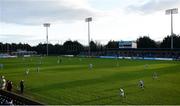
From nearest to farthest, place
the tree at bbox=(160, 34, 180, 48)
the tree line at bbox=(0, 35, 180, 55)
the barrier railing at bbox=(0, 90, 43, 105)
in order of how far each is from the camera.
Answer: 1. the barrier railing at bbox=(0, 90, 43, 105)
2. the tree at bbox=(160, 34, 180, 48)
3. the tree line at bbox=(0, 35, 180, 55)

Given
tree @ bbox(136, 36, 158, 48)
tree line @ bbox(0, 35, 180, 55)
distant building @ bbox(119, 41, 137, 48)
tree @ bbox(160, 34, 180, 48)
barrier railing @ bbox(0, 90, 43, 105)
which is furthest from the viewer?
tree @ bbox(136, 36, 158, 48)

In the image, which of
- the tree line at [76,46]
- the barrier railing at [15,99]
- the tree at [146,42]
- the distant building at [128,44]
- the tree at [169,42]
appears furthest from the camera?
the tree at [146,42]

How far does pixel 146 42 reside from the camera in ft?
407

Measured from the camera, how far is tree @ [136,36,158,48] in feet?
400

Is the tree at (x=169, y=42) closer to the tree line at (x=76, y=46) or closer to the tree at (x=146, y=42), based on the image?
the tree line at (x=76, y=46)

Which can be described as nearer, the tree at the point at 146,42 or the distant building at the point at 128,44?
the distant building at the point at 128,44

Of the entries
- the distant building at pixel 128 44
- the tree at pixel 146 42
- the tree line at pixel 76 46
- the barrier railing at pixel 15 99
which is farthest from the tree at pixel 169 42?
the barrier railing at pixel 15 99

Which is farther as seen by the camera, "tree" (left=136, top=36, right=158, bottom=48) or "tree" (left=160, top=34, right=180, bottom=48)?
"tree" (left=136, top=36, right=158, bottom=48)

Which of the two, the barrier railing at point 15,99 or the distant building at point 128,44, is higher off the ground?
the distant building at point 128,44

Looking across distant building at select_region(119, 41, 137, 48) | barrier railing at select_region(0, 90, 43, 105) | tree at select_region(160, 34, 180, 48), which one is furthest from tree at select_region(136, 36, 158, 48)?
barrier railing at select_region(0, 90, 43, 105)

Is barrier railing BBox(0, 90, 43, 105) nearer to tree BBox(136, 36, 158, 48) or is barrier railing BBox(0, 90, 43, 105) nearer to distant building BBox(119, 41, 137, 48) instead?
distant building BBox(119, 41, 137, 48)

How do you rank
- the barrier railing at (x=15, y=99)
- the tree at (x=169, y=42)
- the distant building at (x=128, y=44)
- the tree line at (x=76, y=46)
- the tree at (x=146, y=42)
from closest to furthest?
the barrier railing at (x=15, y=99), the tree at (x=169, y=42), the distant building at (x=128, y=44), the tree line at (x=76, y=46), the tree at (x=146, y=42)

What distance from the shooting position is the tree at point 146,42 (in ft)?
400

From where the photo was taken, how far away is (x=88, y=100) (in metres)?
25.0
